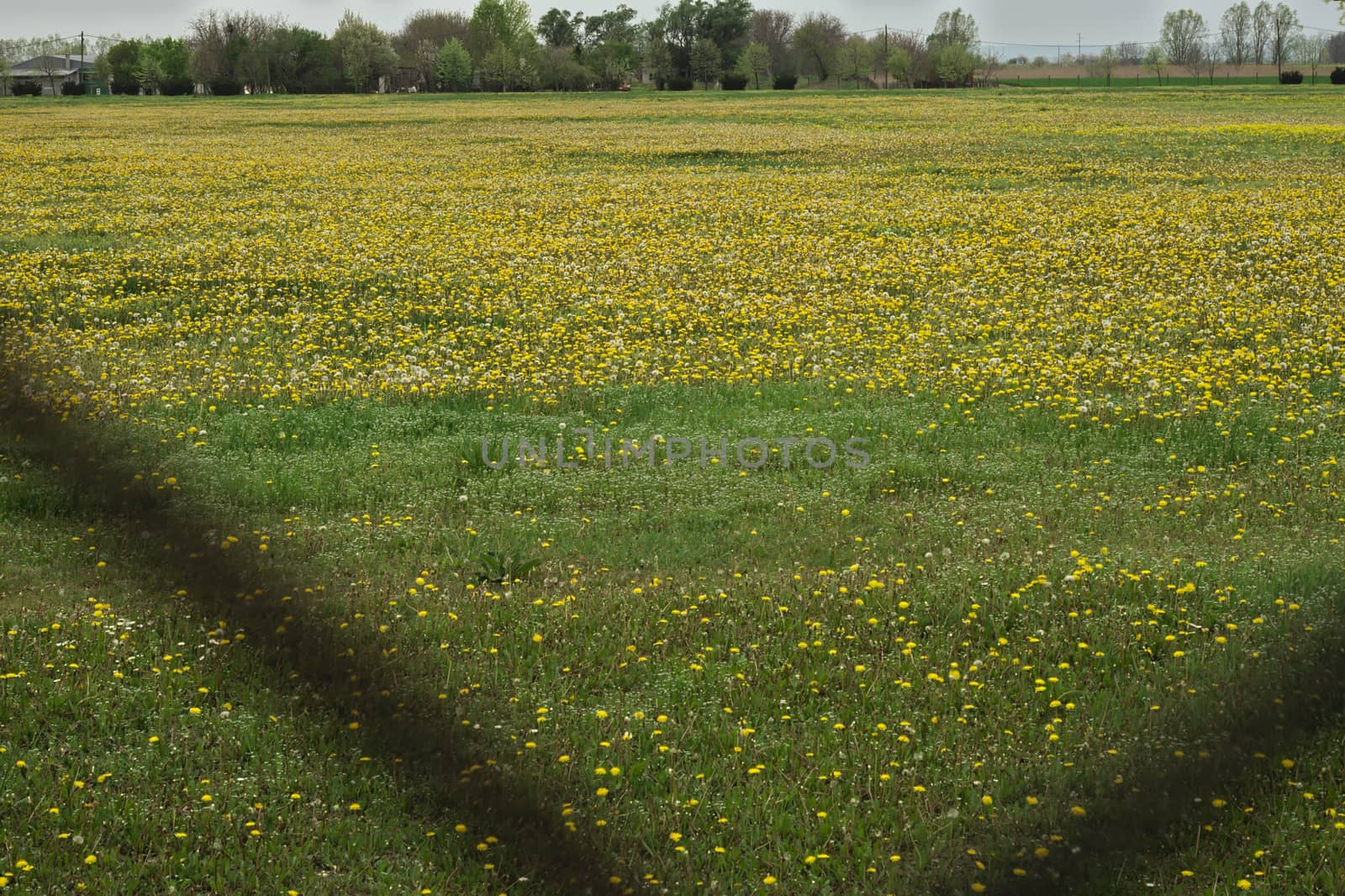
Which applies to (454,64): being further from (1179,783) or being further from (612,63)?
(1179,783)

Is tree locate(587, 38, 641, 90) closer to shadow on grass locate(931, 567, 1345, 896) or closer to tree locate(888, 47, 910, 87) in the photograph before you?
tree locate(888, 47, 910, 87)

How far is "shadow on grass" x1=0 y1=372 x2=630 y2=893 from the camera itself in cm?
158

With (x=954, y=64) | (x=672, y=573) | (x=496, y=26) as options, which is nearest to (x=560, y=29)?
(x=496, y=26)

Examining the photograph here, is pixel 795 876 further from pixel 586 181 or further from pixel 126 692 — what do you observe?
pixel 586 181

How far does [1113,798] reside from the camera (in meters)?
3.31

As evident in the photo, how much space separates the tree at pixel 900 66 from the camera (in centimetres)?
9562

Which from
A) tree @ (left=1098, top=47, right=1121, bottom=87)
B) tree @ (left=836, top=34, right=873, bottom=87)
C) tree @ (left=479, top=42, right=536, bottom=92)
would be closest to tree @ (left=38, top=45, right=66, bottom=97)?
tree @ (left=479, top=42, right=536, bottom=92)

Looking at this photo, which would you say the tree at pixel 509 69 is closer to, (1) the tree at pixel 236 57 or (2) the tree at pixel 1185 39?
(1) the tree at pixel 236 57

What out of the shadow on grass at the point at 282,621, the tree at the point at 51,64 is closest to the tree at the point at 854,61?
the tree at the point at 51,64

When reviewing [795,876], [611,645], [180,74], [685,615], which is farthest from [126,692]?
[180,74]

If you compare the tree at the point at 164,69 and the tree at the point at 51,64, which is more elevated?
the tree at the point at 164,69

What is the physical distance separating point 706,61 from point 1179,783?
104313mm

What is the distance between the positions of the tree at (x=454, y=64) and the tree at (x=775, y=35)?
25758mm

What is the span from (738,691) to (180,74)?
10555cm
